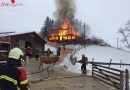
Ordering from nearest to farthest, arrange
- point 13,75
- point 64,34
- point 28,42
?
point 13,75
point 28,42
point 64,34

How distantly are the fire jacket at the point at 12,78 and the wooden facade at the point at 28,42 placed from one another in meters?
28.1

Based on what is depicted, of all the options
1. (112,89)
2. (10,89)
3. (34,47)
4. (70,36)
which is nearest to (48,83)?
(112,89)

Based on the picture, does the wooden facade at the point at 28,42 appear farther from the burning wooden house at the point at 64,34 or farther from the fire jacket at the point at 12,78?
the fire jacket at the point at 12,78

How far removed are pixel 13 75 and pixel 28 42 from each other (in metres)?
32.6

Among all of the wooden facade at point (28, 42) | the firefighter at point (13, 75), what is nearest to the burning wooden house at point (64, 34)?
the wooden facade at point (28, 42)

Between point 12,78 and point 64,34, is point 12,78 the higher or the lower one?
the lower one

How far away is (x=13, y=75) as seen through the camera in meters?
5.38

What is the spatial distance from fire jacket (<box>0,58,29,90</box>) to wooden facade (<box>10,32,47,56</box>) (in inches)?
1107

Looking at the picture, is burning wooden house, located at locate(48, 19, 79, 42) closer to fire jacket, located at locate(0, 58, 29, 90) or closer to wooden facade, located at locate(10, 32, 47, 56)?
wooden facade, located at locate(10, 32, 47, 56)

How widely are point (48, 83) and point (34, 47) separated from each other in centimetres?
2382

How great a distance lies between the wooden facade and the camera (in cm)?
3466

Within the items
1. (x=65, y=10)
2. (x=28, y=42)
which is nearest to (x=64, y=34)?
(x=65, y=10)

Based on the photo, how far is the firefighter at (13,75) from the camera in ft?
17.7

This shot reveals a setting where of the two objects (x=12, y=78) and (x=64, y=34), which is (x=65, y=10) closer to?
(x=64, y=34)
